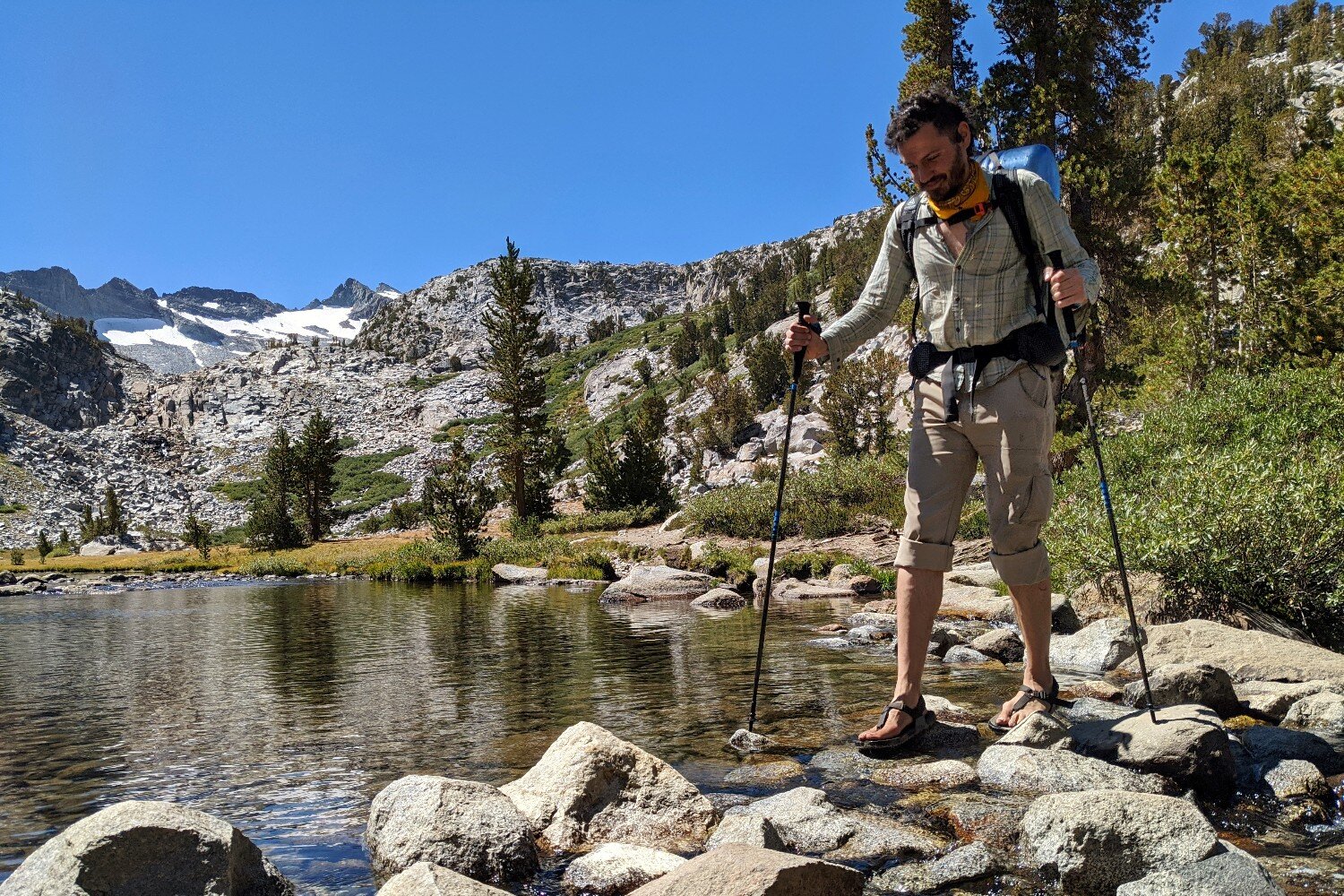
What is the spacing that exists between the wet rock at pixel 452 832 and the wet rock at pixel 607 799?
236 mm

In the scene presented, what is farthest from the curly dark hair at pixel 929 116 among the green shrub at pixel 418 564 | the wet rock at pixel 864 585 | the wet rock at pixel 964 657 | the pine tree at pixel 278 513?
the pine tree at pixel 278 513

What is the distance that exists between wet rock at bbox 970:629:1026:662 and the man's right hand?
504cm

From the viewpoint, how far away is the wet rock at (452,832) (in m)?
3.58

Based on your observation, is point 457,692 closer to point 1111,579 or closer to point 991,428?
point 991,428

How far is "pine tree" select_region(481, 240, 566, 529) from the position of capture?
42062mm

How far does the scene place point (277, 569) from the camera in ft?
118

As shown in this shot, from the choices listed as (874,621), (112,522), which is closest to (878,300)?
(874,621)

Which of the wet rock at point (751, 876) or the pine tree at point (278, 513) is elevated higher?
the pine tree at point (278, 513)

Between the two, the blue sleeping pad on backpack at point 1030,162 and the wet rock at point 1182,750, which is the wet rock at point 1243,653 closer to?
the wet rock at point 1182,750

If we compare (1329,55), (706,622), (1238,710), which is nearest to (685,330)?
(1329,55)

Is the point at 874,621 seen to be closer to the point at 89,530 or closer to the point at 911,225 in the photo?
the point at 911,225

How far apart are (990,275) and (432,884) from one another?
383 centimetres

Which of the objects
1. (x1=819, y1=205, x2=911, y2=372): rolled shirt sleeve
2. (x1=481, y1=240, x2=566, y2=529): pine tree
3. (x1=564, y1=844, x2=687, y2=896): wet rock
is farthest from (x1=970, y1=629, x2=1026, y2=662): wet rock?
(x1=481, y1=240, x2=566, y2=529): pine tree

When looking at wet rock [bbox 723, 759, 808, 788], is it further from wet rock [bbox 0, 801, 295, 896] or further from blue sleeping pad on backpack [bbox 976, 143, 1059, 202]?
blue sleeping pad on backpack [bbox 976, 143, 1059, 202]
